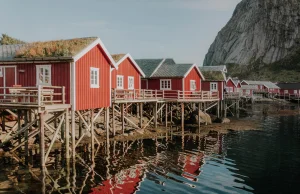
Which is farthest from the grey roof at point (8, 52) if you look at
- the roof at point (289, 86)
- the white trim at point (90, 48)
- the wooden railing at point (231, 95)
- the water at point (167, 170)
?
the roof at point (289, 86)

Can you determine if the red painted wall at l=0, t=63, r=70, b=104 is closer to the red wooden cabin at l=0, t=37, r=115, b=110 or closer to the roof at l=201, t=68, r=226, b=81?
the red wooden cabin at l=0, t=37, r=115, b=110

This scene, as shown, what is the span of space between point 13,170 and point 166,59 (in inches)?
1166

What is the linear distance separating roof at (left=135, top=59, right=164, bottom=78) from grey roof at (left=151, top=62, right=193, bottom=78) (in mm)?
608

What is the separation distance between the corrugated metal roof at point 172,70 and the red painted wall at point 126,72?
4422mm

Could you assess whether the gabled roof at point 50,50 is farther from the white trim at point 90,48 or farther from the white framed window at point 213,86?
the white framed window at point 213,86

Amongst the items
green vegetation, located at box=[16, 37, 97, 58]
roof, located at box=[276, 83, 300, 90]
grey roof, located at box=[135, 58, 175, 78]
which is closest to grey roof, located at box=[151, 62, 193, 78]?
grey roof, located at box=[135, 58, 175, 78]

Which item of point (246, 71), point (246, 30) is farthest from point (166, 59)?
point (246, 30)

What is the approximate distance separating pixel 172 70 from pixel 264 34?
11354 cm

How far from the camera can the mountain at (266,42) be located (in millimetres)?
127625

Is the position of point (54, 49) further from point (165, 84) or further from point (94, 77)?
point (165, 84)

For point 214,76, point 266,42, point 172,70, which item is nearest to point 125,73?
point 172,70

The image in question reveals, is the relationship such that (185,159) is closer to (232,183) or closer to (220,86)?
(232,183)

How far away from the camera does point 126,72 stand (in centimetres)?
3067

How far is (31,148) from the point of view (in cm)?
2073
